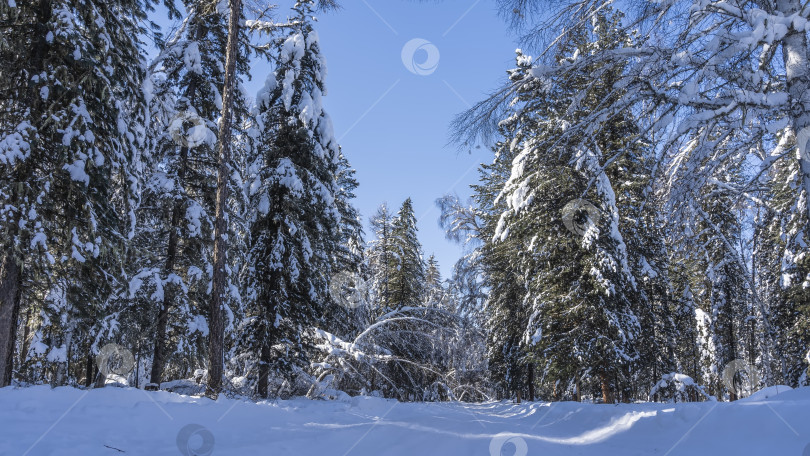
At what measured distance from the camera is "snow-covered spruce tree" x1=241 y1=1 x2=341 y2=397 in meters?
12.0

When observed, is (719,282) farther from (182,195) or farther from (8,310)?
(8,310)

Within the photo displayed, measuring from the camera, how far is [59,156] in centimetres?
698

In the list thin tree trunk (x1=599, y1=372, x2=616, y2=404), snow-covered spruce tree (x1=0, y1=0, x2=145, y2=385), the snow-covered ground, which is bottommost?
thin tree trunk (x1=599, y1=372, x2=616, y2=404)

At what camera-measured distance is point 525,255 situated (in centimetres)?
1406

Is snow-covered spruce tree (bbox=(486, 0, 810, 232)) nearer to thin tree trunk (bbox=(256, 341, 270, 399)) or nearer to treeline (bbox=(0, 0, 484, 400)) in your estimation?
treeline (bbox=(0, 0, 484, 400))

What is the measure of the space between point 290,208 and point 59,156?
243 inches

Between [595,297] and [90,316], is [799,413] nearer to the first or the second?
[595,297]

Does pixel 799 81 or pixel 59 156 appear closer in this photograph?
pixel 799 81

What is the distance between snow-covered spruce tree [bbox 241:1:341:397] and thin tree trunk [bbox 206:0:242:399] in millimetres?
1821

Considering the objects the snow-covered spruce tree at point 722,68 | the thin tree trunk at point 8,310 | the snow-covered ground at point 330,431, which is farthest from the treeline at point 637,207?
the thin tree trunk at point 8,310

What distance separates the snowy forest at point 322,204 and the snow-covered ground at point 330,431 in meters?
2.74

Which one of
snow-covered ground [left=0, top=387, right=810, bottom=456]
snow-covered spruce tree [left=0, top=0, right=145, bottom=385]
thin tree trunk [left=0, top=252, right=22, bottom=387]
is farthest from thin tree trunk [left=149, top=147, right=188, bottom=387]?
snow-covered ground [left=0, top=387, right=810, bottom=456]

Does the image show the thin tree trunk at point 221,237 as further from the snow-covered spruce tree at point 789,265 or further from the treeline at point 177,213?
the snow-covered spruce tree at point 789,265

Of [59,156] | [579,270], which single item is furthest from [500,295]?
[59,156]
